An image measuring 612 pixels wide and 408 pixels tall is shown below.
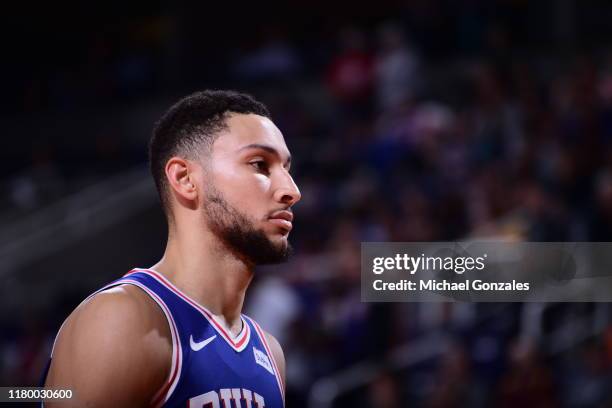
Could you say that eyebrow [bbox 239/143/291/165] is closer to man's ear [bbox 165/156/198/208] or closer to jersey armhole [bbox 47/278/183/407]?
man's ear [bbox 165/156/198/208]

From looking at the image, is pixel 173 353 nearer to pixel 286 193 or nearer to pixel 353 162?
pixel 286 193

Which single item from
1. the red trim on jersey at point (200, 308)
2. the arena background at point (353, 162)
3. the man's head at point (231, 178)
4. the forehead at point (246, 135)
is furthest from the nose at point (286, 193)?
the arena background at point (353, 162)

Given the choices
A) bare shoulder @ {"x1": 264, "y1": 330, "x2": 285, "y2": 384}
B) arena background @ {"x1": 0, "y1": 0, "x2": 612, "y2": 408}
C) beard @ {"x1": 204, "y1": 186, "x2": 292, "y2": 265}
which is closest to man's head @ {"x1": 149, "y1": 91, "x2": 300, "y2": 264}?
beard @ {"x1": 204, "y1": 186, "x2": 292, "y2": 265}

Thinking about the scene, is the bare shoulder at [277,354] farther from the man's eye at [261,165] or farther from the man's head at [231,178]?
the man's eye at [261,165]

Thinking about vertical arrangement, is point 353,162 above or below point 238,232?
above

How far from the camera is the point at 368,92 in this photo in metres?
10.5

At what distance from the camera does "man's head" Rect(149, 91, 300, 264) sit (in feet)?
8.99

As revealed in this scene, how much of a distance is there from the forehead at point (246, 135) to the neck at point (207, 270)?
26 cm

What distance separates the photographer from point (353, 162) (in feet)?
30.3

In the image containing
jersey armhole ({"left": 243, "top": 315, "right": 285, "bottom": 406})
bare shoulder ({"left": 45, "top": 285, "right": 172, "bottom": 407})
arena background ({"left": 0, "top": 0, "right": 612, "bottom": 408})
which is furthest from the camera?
arena background ({"left": 0, "top": 0, "right": 612, "bottom": 408})

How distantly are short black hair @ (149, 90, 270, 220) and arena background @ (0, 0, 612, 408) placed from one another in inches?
149

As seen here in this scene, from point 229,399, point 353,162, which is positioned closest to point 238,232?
point 229,399

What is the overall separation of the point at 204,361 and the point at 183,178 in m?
0.54

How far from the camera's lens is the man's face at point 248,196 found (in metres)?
2.73
